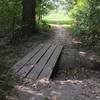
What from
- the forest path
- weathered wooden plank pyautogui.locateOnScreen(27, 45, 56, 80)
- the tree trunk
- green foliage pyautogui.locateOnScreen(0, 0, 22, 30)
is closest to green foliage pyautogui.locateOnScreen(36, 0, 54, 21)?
green foliage pyautogui.locateOnScreen(0, 0, 22, 30)

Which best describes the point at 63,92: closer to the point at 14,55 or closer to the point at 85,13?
the point at 14,55

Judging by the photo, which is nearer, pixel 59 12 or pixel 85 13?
pixel 85 13

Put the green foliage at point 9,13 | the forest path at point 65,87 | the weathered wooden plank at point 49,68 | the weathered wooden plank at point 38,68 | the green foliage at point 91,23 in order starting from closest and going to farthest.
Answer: the forest path at point 65,87 < the weathered wooden plank at point 38,68 < the weathered wooden plank at point 49,68 < the green foliage at point 91,23 < the green foliage at point 9,13

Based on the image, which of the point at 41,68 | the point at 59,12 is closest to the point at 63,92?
the point at 41,68

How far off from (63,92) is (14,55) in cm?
521

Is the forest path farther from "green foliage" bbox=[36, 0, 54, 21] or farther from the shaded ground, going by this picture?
"green foliage" bbox=[36, 0, 54, 21]

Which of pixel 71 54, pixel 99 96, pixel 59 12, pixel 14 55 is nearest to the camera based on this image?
pixel 99 96

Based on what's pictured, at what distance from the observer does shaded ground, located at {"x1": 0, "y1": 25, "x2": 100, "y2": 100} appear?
21.0 ft

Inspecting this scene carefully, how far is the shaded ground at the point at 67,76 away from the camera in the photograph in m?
6.39

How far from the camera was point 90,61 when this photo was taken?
11.6 m

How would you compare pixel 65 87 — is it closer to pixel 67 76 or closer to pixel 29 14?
pixel 67 76

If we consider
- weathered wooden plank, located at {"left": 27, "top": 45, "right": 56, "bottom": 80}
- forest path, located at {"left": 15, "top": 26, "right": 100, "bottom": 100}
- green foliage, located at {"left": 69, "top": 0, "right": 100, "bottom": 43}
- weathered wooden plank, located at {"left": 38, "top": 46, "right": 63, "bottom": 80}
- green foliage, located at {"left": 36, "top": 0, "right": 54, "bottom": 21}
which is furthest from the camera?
green foliage, located at {"left": 36, "top": 0, "right": 54, "bottom": 21}

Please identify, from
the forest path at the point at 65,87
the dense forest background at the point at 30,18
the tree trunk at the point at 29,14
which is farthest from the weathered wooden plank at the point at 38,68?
the tree trunk at the point at 29,14

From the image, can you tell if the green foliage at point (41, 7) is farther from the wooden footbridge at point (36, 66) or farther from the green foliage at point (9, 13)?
the wooden footbridge at point (36, 66)
